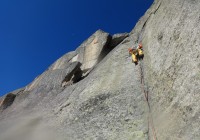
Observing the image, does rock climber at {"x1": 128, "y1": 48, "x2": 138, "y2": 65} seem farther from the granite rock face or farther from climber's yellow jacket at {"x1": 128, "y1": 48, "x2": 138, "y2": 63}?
the granite rock face

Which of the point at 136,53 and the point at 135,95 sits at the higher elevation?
the point at 136,53

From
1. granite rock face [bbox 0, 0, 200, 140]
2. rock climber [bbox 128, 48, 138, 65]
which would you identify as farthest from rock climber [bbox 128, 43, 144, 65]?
granite rock face [bbox 0, 0, 200, 140]

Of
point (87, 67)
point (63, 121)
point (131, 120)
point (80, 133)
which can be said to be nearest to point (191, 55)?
point (131, 120)

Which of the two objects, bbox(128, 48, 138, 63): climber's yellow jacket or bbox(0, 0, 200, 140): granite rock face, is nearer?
bbox(0, 0, 200, 140): granite rock face

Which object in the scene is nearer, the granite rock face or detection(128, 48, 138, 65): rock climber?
the granite rock face

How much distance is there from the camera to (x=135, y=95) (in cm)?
1120

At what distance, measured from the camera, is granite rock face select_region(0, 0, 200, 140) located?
346 inches

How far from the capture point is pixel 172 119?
888 cm

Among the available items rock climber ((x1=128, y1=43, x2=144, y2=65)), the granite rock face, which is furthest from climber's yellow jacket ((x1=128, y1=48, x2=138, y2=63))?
the granite rock face

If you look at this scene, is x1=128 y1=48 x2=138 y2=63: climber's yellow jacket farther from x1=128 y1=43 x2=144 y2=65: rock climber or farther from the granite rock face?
the granite rock face

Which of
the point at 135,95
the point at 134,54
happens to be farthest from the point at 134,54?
the point at 135,95

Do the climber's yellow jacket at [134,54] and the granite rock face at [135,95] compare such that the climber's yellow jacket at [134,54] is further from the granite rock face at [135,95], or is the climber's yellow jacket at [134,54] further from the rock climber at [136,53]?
the granite rock face at [135,95]

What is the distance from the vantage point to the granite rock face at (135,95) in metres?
8.80

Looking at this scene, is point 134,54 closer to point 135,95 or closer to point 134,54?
point 134,54
